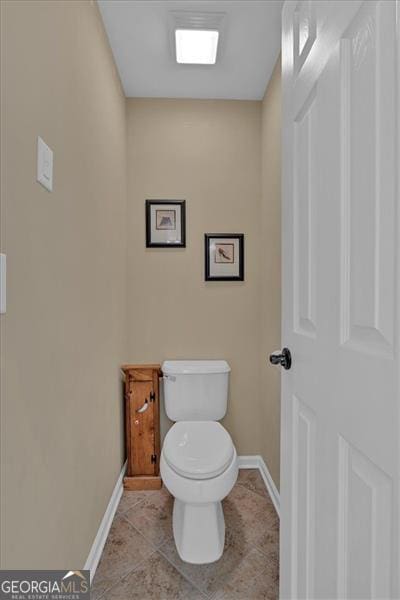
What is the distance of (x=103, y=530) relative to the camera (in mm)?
1743

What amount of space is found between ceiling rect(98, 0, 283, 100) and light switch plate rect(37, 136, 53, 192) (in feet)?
3.59

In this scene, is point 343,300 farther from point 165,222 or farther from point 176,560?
point 165,222

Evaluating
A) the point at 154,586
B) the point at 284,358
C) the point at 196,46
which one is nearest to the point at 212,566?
the point at 154,586

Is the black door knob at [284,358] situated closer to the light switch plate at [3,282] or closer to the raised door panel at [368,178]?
the raised door panel at [368,178]

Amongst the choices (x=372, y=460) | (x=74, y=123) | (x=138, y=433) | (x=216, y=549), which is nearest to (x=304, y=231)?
(x=372, y=460)

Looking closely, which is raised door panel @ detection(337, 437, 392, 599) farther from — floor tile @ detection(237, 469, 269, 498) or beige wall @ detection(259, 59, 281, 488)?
floor tile @ detection(237, 469, 269, 498)

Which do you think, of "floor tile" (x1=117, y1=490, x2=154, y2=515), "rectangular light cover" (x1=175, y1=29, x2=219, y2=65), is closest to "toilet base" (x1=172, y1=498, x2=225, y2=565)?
"floor tile" (x1=117, y1=490, x2=154, y2=515)

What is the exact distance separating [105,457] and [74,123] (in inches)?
58.2

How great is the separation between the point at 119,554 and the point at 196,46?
2473 mm

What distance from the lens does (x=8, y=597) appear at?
86 cm

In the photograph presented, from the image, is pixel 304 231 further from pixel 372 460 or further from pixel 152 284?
pixel 152 284

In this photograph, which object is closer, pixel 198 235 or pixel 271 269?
pixel 271 269

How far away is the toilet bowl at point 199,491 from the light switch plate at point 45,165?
1228 mm

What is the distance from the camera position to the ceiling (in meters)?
1.72
